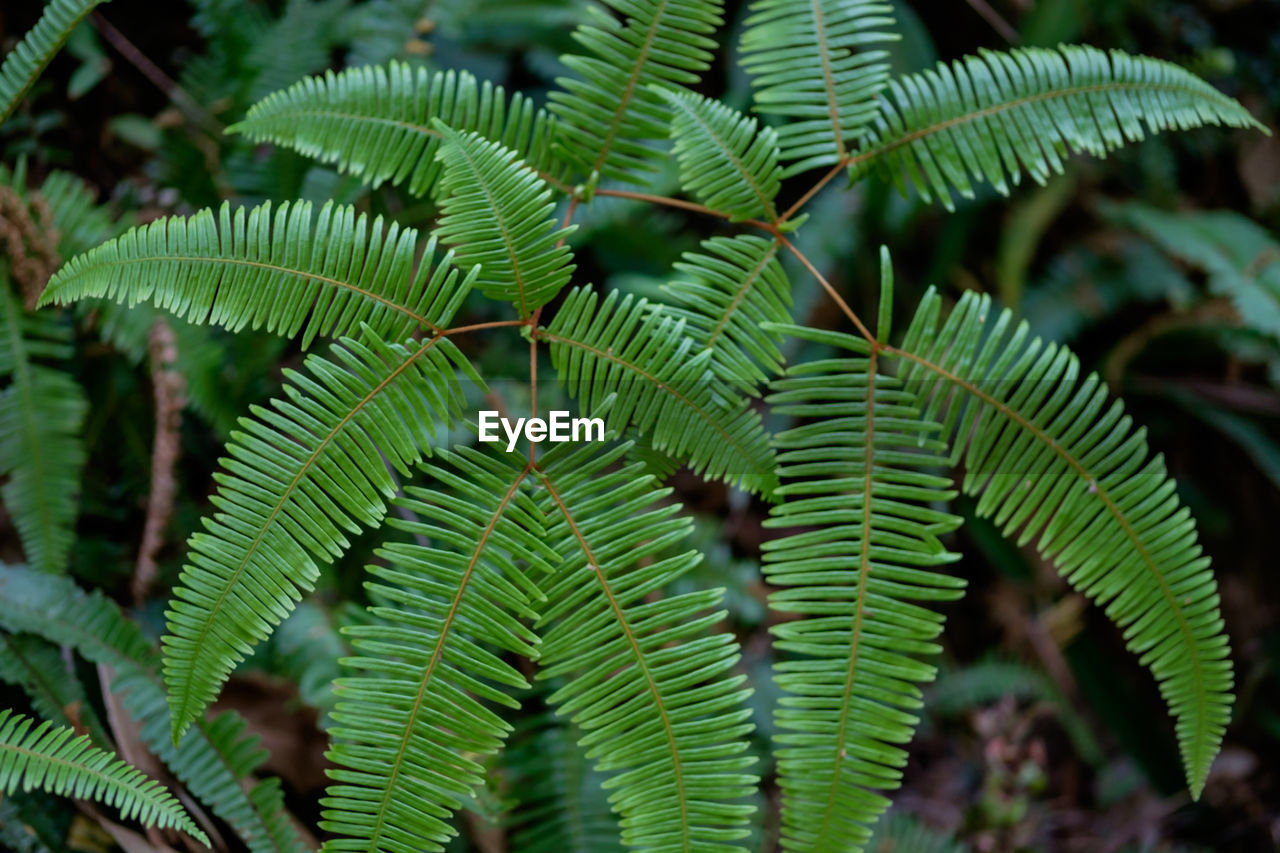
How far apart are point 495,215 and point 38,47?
866 mm

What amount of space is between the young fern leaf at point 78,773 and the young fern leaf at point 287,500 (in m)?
0.16

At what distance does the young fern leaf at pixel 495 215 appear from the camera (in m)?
1.11

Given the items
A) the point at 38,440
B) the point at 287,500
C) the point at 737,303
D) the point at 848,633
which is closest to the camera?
the point at 287,500

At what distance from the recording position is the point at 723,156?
1.32 metres

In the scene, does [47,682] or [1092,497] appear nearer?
[1092,497]

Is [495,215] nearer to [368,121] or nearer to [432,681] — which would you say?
[368,121]

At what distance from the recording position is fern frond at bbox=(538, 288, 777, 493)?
1.19 meters

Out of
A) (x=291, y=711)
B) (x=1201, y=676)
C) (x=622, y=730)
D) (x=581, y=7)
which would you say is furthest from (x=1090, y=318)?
(x=291, y=711)

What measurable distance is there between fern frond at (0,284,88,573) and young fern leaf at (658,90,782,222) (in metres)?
1.31

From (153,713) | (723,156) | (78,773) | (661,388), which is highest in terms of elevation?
(723,156)

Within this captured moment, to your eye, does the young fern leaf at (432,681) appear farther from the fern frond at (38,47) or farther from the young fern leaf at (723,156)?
the fern frond at (38,47)

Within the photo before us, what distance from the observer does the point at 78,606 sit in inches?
57.4

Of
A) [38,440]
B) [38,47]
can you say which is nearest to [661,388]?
[38,47]
